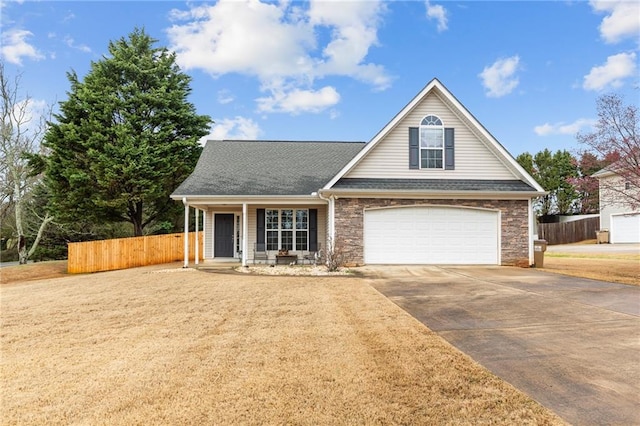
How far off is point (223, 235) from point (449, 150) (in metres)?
10.6

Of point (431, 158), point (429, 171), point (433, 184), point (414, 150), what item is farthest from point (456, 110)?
point (433, 184)

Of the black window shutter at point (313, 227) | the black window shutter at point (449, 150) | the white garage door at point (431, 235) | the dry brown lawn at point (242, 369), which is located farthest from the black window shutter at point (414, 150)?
the dry brown lawn at point (242, 369)

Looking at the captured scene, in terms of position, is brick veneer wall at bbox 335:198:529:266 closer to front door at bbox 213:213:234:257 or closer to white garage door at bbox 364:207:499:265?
white garage door at bbox 364:207:499:265

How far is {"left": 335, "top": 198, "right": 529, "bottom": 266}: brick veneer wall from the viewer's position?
44.9 feet

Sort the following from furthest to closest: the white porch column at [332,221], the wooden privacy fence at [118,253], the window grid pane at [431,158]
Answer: the wooden privacy fence at [118,253], the window grid pane at [431,158], the white porch column at [332,221]

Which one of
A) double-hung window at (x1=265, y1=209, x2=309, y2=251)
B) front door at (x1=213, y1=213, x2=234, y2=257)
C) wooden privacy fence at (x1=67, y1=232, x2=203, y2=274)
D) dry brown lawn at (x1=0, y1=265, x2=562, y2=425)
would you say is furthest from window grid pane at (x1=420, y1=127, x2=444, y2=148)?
wooden privacy fence at (x1=67, y1=232, x2=203, y2=274)

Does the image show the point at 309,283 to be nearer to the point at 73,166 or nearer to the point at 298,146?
the point at 298,146

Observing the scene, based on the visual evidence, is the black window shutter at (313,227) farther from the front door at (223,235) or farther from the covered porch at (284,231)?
the front door at (223,235)

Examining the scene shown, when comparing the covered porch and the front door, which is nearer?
the covered porch

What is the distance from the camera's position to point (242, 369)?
13.8ft

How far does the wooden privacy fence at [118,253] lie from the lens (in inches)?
672

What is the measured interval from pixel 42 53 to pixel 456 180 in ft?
68.7

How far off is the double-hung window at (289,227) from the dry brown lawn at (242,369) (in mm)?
8456

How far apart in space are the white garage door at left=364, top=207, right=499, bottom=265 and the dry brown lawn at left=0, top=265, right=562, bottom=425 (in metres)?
6.23
